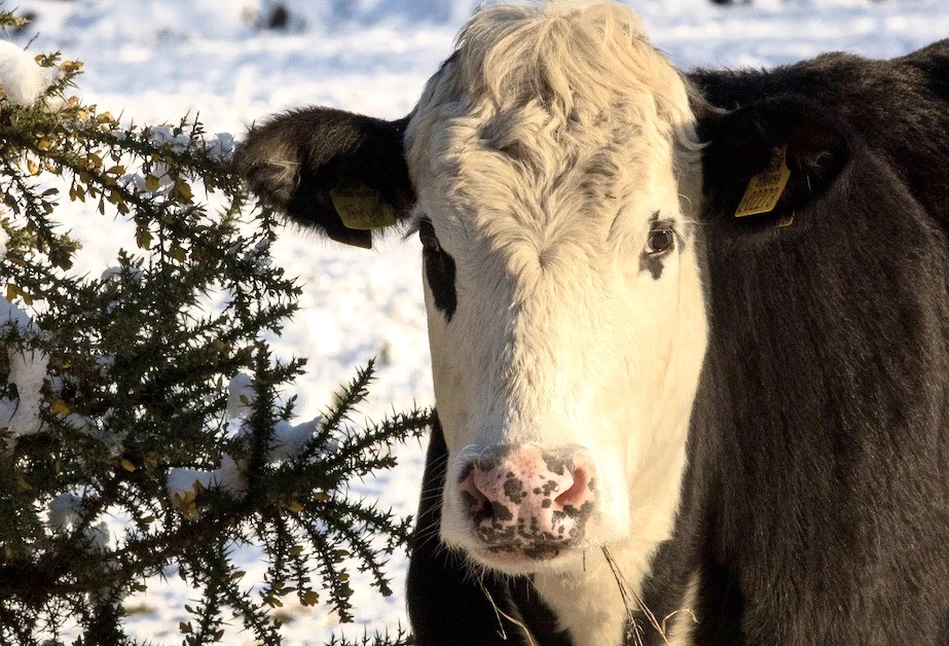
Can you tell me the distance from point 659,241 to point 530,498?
0.84 m

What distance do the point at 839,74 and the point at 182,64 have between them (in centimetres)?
1255

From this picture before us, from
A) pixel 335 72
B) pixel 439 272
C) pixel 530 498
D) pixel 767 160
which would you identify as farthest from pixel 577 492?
pixel 335 72

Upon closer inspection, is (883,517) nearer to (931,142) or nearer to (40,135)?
(931,142)

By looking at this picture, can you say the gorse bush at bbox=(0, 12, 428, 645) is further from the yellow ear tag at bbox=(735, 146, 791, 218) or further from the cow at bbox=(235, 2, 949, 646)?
the yellow ear tag at bbox=(735, 146, 791, 218)

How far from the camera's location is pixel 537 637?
10.6ft

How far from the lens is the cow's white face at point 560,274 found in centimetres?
256

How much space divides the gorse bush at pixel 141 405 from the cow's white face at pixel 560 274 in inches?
18.8

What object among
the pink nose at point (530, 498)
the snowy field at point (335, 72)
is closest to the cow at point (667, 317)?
the pink nose at point (530, 498)

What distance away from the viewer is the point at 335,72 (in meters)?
14.8

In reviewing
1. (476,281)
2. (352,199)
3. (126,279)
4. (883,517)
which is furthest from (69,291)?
(883,517)

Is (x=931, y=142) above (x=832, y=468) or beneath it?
above

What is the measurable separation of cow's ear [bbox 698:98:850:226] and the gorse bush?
1.04 meters

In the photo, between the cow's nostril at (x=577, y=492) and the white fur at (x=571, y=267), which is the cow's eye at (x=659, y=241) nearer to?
the white fur at (x=571, y=267)

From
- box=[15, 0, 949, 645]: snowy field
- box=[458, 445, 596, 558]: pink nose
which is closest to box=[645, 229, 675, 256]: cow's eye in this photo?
box=[458, 445, 596, 558]: pink nose
